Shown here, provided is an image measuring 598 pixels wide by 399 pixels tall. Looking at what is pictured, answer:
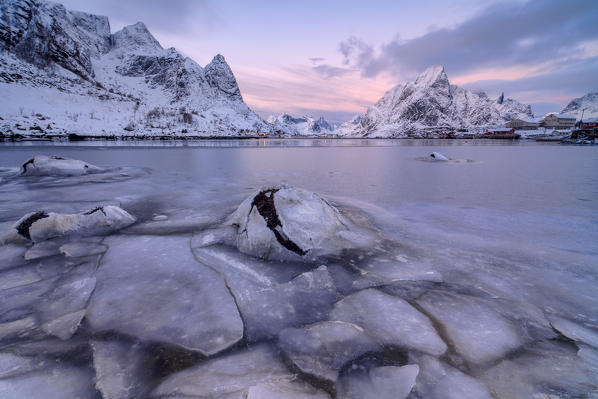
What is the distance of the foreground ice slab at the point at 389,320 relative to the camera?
170 centimetres

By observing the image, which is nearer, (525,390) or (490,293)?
(525,390)

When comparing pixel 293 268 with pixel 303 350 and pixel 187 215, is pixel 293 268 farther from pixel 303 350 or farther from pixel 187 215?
pixel 187 215

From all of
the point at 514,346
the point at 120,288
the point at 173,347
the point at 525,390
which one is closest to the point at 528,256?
the point at 514,346

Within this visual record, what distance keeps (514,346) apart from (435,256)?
53.0 inches

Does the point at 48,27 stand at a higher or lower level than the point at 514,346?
higher

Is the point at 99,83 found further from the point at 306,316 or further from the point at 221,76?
the point at 306,316

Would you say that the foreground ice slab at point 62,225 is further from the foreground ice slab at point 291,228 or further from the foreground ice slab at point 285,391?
the foreground ice slab at point 285,391

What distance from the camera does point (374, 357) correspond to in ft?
5.16

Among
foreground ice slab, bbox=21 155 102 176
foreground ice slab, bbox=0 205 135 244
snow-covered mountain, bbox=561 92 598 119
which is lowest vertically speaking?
foreground ice slab, bbox=0 205 135 244

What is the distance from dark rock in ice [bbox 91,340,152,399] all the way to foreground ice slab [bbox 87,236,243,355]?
0.12 meters

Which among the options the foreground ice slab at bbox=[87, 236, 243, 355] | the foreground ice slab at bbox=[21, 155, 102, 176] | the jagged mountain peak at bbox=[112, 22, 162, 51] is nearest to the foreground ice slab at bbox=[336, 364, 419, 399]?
the foreground ice slab at bbox=[87, 236, 243, 355]

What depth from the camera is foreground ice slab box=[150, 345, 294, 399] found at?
1325 mm

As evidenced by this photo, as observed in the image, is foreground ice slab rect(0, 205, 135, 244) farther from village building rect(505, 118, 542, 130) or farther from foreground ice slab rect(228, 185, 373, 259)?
village building rect(505, 118, 542, 130)

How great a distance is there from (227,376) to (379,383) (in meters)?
0.86
